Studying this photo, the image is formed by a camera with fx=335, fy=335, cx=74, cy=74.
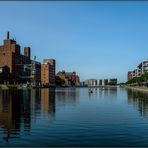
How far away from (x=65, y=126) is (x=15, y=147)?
492 inches

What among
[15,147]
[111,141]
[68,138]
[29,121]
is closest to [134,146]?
[111,141]

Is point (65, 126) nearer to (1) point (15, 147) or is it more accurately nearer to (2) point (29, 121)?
(2) point (29, 121)

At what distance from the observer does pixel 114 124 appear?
40.6 m

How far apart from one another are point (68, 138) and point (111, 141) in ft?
13.0

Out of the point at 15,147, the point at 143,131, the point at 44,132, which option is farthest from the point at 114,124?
the point at 15,147

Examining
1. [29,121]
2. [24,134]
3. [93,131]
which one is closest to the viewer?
[24,134]

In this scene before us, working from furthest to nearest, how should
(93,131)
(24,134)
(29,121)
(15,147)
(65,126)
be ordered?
(29,121) < (65,126) < (93,131) < (24,134) < (15,147)

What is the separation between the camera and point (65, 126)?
38.5 metres

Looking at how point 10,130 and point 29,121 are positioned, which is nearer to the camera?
point 10,130

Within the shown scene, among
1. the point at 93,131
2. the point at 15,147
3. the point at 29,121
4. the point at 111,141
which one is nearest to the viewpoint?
the point at 15,147

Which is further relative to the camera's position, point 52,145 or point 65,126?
point 65,126

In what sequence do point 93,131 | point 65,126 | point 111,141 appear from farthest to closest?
point 65,126
point 93,131
point 111,141

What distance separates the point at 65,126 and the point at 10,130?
6.70m

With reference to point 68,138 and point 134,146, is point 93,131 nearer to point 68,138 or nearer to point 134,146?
point 68,138
